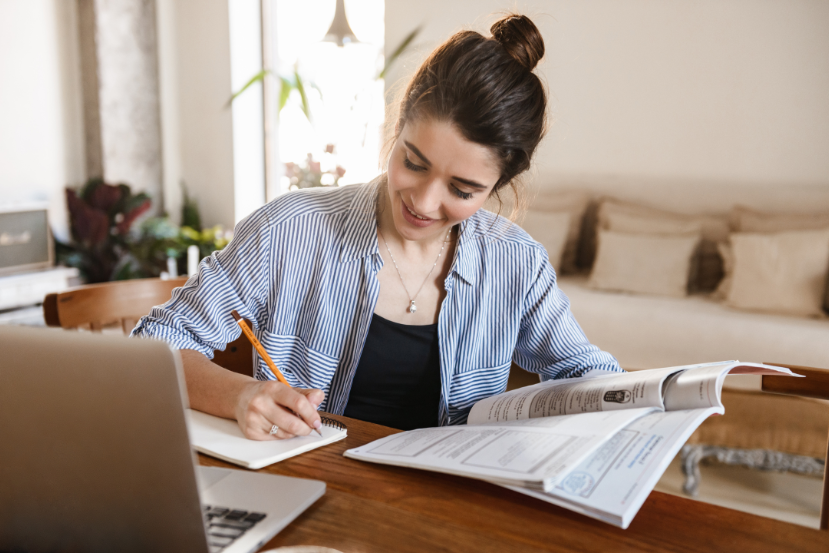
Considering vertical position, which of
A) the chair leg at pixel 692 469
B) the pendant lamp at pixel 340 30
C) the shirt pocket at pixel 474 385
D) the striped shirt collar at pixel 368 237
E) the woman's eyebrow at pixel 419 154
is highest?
the pendant lamp at pixel 340 30

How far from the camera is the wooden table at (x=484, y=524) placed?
1.87 ft

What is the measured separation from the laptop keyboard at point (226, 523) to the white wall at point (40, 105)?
168 inches

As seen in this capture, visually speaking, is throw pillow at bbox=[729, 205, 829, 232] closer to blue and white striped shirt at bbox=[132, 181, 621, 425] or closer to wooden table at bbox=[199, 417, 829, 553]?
blue and white striped shirt at bbox=[132, 181, 621, 425]

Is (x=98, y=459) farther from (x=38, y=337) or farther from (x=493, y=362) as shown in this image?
(x=493, y=362)

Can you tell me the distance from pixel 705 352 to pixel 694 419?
2409 mm

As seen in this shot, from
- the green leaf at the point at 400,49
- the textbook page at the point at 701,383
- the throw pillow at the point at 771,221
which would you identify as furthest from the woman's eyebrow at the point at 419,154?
the green leaf at the point at 400,49

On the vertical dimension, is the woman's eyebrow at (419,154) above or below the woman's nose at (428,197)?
above

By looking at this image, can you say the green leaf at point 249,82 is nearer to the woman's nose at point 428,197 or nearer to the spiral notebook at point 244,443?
the woman's nose at point 428,197

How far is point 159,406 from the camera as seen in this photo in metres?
0.43

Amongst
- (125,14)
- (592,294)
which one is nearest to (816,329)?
(592,294)

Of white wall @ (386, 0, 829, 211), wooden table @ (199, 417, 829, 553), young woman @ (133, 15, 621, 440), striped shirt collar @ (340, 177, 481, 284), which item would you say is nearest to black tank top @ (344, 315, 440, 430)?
young woman @ (133, 15, 621, 440)

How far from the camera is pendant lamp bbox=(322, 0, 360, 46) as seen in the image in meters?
3.25

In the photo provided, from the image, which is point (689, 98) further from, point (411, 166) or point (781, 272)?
point (411, 166)

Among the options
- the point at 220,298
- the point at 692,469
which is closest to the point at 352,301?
the point at 220,298
